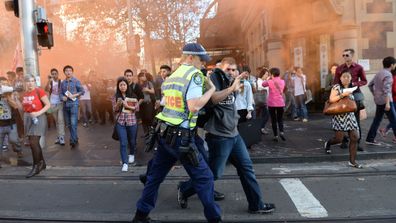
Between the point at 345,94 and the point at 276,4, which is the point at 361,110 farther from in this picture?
the point at 276,4

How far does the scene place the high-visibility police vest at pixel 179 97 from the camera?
3.34 metres

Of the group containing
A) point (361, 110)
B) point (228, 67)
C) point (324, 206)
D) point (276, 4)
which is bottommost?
point (324, 206)

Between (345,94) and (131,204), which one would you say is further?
(345,94)

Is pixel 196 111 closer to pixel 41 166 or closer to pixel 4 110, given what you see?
pixel 41 166

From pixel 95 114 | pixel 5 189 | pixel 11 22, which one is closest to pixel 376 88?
pixel 5 189

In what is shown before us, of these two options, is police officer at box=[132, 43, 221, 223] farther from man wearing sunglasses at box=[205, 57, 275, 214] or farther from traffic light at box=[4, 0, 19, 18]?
traffic light at box=[4, 0, 19, 18]

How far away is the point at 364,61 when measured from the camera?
9367 mm

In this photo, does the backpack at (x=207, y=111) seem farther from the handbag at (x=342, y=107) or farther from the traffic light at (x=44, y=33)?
the traffic light at (x=44, y=33)

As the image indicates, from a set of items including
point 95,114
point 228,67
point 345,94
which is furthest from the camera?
point 95,114

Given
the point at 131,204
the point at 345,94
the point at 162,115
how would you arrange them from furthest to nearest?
the point at 345,94 → the point at 131,204 → the point at 162,115

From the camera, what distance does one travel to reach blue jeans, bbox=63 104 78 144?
7457 mm

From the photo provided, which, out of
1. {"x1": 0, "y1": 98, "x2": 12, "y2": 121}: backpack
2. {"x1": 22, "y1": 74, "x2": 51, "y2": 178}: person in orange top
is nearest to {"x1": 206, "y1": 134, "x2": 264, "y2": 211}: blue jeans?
{"x1": 22, "y1": 74, "x2": 51, "y2": 178}: person in orange top

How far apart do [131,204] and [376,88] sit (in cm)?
421

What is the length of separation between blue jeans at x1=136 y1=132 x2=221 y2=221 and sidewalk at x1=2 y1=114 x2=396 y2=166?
2694mm
